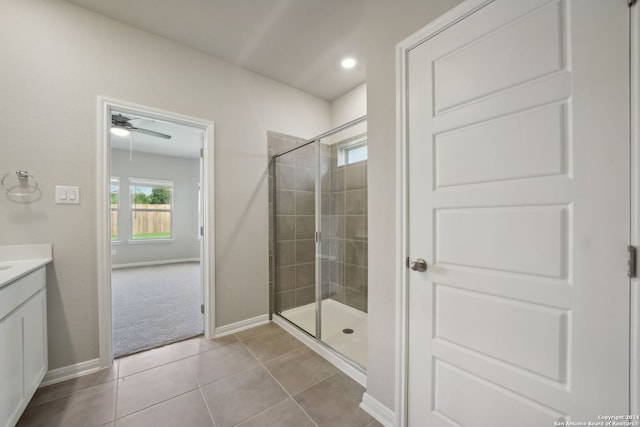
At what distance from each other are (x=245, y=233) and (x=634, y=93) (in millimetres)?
2630

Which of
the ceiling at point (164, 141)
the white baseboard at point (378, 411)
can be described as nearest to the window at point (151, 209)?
the ceiling at point (164, 141)

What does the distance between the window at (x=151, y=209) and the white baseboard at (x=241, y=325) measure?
4.70 meters

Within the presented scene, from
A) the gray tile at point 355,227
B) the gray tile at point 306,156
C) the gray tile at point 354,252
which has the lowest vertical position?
the gray tile at point 354,252

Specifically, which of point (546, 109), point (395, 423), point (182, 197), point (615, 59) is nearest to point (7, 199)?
point (395, 423)

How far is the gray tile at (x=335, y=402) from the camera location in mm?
1433

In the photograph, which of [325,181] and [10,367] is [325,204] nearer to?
[325,181]

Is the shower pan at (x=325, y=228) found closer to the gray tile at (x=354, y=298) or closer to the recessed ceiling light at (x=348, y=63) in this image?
the gray tile at (x=354, y=298)

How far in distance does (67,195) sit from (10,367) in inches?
43.7

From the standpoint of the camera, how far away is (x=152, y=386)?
1.71 m

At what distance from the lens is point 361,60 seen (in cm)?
251

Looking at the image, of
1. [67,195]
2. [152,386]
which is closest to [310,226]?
[152,386]

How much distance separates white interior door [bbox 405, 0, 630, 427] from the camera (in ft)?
2.56

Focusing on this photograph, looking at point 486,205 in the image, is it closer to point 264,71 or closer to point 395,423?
point 395,423

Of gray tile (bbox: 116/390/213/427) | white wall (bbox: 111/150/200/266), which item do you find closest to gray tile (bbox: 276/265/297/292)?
gray tile (bbox: 116/390/213/427)
